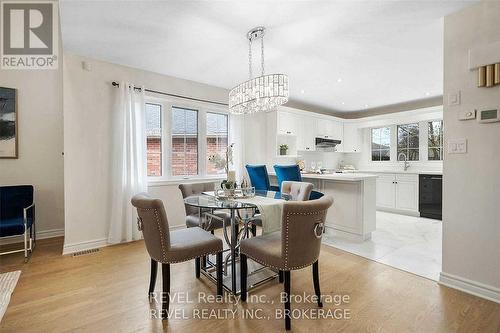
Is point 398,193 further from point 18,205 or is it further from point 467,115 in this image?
point 18,205

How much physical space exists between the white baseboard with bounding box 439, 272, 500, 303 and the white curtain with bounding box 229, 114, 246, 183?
127 inches

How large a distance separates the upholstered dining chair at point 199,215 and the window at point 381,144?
489cm

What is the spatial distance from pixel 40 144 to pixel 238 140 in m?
3.02

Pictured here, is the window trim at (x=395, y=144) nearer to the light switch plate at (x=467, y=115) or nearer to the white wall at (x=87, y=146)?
the light switch plate at (x=467, y=115)

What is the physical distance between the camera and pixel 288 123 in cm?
496

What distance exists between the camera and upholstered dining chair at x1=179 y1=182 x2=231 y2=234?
2646 mm

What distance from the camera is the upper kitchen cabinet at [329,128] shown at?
18.7 feet

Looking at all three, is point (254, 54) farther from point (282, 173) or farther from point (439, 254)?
point (439, 254)

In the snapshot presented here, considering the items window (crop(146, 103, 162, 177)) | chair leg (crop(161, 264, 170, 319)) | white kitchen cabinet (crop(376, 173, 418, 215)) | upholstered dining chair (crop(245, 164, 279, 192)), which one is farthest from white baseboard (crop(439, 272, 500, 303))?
window (crop(146, 103, 162, 177))

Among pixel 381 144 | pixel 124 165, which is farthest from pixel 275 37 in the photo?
pixel 381 144

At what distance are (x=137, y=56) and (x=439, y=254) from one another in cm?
453

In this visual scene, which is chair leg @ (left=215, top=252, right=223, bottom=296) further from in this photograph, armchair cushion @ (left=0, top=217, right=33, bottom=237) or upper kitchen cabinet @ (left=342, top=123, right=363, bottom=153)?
upper kitchen cabinet @ (left=342, top=123, right=363, bottom=153)

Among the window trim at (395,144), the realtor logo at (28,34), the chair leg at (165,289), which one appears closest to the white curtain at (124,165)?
the realtor logo at (28,34)

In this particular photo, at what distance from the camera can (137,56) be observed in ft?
10.3
